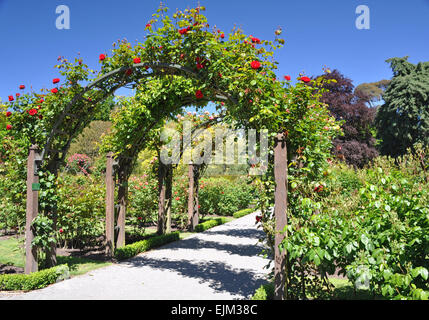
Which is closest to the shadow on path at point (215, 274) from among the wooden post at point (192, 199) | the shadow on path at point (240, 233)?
the shadow on path at point (240, 233)

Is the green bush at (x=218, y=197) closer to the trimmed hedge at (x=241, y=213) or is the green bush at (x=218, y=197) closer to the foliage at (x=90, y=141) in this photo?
the trimmed hedge at (x=241, y=213)

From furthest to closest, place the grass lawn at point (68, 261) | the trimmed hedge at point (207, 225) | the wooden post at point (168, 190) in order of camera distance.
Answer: the trimmed hedge at point (207, 225) < the wooden post at point (168, 190) < the grass lawn at point (68, 261)

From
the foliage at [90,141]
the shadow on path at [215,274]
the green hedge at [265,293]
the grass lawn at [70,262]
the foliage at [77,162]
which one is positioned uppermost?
the foliage at [90,141]

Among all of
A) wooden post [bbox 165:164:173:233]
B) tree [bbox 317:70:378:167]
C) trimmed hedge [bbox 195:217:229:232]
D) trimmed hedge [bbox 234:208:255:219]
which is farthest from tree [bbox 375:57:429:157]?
wooden post [bbox 165:164:173:233]

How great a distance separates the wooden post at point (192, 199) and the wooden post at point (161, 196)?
157 cm

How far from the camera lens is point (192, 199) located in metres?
10.2

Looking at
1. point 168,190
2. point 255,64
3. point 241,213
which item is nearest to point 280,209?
point 255,64

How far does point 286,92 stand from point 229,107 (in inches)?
36.9

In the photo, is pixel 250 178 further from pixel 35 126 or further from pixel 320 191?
pixel 35 126

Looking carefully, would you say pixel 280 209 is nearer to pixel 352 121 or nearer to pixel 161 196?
pixel 161 196

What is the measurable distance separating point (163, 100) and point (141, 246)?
10.9ft

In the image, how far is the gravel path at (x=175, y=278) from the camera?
4191mm
